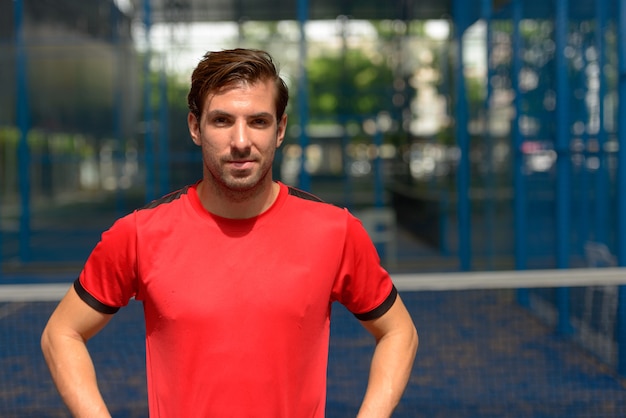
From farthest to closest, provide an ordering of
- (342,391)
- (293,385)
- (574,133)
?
(574,133), (342,391), (293,385)

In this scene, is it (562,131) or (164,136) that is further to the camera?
(164,136)

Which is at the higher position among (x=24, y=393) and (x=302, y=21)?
(x=302, y=21)

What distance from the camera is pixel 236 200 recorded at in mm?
2070

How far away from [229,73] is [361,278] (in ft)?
1.93

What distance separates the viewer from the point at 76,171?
20516 millimetres

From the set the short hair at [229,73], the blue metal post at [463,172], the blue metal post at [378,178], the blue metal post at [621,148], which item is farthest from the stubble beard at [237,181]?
the blue metal post at [378,178]

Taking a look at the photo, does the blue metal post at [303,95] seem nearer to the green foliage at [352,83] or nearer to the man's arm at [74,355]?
the green foliage at [352,83]

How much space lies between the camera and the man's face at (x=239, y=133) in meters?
1.97

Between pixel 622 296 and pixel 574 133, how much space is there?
4139mm

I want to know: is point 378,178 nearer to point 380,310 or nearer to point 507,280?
point 507,280

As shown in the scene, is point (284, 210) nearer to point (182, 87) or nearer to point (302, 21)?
point (302, 21)

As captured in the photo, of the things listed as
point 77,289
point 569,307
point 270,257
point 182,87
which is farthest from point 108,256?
point 182,87

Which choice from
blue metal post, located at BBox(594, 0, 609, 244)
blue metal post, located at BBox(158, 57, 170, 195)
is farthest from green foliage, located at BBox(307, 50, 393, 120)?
blue metal post, located at BBox(594, 0, 609, 244)

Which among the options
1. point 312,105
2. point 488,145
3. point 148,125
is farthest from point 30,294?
point 312,105
